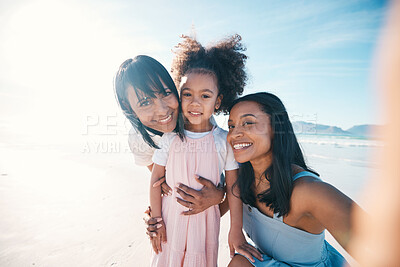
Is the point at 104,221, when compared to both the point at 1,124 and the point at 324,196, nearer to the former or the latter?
the point at 324,196

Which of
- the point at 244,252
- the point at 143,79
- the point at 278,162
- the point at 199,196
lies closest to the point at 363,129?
the point at 278,162

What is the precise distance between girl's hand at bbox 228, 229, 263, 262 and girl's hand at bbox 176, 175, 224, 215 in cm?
32

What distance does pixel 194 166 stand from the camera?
1.94 m

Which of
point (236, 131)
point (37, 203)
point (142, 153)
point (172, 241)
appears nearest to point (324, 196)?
point (236, 131)

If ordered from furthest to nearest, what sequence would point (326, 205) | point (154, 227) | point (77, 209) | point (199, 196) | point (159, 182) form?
1. point (77, 209)
2. point (159, 182)
3. point (154, 227)
4. point (199, 196)
5. point (326, 205)

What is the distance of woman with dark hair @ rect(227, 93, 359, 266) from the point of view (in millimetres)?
1603

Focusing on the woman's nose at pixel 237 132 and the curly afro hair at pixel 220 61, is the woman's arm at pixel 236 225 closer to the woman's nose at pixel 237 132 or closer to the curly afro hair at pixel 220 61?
the woman's nose at pixel 237 132

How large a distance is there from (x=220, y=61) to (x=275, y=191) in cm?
144

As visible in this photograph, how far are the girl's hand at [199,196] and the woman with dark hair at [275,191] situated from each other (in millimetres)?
204

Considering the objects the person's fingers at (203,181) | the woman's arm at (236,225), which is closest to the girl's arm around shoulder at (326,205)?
the woman's arm at (236,225)

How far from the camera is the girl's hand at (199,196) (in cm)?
177

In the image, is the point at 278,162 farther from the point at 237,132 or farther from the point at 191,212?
the point at 191,212

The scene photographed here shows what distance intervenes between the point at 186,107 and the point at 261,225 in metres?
1.26

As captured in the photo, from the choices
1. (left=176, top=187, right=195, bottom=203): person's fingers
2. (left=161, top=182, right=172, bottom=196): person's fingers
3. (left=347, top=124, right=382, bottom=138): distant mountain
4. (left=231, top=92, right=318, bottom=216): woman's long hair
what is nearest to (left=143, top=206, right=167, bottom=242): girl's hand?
(left=161, top=182, right=172, bottom=196): person's fingers
